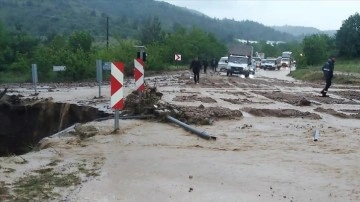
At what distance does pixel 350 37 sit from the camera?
64625 mm

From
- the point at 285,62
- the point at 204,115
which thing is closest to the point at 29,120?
the point at 204,115

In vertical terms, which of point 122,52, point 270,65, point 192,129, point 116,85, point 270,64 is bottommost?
point 270,65

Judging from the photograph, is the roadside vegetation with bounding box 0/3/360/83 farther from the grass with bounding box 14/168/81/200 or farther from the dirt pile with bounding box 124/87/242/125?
the grass with bounding box 14/168/81/200

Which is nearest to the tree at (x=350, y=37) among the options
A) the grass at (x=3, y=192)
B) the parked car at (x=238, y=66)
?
the parked car at (x=238, y=66)

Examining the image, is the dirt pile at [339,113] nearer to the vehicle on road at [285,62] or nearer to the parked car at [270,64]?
the parked car at [270,64]

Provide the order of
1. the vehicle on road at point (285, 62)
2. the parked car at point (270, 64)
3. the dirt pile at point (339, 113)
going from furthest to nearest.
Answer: the vehicle on road at point (285, 62), the parked car at point (270, 64), the dirt pile at point (339, 113)

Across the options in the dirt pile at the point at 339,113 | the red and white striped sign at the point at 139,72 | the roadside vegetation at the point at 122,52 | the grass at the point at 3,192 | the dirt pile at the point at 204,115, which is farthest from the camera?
the roadside vegetation at the point at 122,52

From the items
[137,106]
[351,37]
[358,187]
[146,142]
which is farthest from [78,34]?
[358,187]

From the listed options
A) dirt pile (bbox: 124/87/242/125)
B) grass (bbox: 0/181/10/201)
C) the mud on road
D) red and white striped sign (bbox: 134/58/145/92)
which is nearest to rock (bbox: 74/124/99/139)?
the mud on road

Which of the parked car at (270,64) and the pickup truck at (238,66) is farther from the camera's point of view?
the parked car at (270,64)

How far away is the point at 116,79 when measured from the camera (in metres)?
10.4

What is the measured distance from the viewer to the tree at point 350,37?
212 feet

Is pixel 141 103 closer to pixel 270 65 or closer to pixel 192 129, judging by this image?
pixel 192 129

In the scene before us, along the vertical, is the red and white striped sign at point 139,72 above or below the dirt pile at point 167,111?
above
